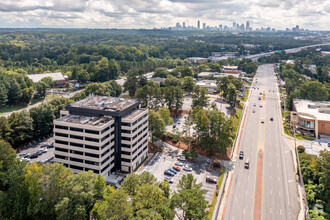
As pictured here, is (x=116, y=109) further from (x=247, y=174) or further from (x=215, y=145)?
(x=247, y=174)

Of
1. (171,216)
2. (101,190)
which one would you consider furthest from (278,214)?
(101,190)

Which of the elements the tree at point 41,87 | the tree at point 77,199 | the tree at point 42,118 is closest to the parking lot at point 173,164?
the tree at point 77,199

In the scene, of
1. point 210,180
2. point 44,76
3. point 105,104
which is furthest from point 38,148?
point 44,76

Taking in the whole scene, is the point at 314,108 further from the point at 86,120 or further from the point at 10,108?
the point at 10,108

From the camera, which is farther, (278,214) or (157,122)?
(157,122)

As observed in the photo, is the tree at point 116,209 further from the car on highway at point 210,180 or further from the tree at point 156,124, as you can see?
the tree at point 156,124

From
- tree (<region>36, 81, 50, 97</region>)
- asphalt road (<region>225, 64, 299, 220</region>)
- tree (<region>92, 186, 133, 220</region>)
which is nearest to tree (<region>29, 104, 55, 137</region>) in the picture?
Answer: tree (<region>36, 81, 50, 97</region>)

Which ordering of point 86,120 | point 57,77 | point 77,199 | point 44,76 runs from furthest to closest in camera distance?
point 57,77, point 44,76, point 86,120, point 77,199
